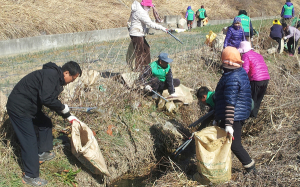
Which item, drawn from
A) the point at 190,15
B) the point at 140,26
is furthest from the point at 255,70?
the point at 190,15

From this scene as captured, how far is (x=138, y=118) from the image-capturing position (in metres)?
5.13

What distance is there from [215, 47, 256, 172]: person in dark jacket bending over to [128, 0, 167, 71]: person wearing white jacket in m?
2.44

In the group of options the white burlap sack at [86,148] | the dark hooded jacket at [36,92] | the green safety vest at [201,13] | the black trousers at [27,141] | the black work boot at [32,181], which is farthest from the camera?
the green safety vest at [201,13]

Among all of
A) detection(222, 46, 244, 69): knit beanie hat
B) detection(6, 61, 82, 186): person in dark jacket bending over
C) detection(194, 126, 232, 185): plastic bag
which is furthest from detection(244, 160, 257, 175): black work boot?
detection(6, 61, 82, 186): person in dark jacket bending over

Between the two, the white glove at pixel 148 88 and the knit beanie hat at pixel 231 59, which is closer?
the knit beanie hat at pixel 231 59

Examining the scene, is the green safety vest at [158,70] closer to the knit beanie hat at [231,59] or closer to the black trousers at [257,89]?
the black trousers at [257,89]

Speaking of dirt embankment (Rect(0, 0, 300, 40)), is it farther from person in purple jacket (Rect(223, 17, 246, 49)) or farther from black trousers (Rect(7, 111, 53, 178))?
black trousers (Rect(7, 111, 53, 178))

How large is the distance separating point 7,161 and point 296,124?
4.26 m

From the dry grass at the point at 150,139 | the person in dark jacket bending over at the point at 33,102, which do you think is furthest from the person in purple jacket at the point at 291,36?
the person in dark jacket bending over at the point at 33,102

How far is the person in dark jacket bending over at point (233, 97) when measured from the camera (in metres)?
3.18

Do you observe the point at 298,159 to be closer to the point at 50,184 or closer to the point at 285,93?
the point at 285,93

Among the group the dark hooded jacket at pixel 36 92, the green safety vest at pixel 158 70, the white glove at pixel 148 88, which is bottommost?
the white glove at pixel 148 88

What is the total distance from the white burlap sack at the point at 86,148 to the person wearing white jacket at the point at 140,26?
7.28 ft

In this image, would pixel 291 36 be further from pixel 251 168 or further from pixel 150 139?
pixel 251 168
